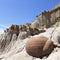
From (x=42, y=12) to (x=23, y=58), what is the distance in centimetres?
2427

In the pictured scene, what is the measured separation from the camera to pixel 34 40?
19.5 meters

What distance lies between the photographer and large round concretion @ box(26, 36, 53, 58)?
18294 mm

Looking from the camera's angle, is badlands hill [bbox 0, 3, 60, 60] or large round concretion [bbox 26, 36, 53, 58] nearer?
large round concretion [bbox 26, 36, 53, 58]

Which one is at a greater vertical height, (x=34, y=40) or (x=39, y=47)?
(x=34, y=40)

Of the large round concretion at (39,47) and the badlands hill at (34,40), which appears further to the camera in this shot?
the badlands hill at (34,40)

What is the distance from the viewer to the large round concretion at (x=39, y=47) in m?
18.3

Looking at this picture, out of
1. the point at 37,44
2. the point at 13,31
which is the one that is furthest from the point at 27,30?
the point at 37,44

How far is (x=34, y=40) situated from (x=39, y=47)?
3.86 ft

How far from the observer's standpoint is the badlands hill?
60.4 feet

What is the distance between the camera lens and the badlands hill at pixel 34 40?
18.4 meters

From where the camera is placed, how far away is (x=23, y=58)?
61.0 ft

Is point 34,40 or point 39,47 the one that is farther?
point 34,40

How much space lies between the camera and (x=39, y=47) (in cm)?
1861

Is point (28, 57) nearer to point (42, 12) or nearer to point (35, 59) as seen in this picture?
point (35, 59)
